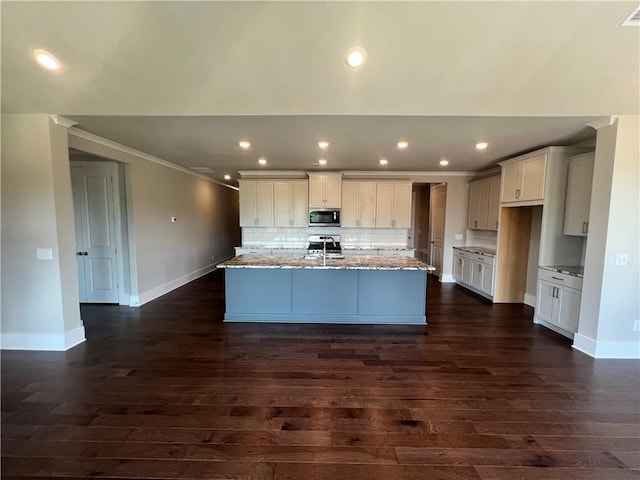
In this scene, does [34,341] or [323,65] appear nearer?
[323,65]

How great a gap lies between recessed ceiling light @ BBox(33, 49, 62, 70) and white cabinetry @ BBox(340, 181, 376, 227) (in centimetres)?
487

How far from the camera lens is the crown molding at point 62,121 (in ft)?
10.1

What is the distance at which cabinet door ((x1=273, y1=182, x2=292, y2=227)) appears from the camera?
6.51m

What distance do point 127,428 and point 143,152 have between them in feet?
13.9

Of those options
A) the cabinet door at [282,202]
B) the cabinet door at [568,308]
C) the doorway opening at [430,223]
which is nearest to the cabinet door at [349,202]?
the cabinet door at [282,202]

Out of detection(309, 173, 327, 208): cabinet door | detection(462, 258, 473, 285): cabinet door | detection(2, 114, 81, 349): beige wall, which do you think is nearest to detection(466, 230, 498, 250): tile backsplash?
detection(462, 258, 473, 285): cabinet door

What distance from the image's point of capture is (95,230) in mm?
4867

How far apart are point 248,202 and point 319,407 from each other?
5054 millimetres

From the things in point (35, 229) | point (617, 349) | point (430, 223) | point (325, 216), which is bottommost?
point (617, 349)

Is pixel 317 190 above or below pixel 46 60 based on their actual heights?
below

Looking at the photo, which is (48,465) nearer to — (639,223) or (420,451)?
(420,451)

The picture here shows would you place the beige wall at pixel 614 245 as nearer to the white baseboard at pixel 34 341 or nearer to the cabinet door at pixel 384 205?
the cabinet door at pixel 384 205

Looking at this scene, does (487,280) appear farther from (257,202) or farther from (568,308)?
(257,202)

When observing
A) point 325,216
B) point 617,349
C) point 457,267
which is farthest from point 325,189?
point 617,349
